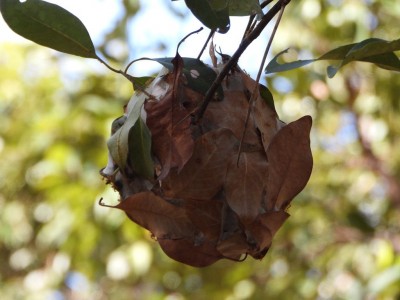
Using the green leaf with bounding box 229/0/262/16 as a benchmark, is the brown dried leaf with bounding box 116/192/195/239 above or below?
below

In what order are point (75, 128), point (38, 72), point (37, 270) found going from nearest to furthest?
point (75, 128) < point (38, 72) < point (37, 270)

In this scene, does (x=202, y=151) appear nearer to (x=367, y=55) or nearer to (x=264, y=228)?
(x=264, y=228)

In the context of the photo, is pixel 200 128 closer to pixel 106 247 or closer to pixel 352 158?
pixel 106 247

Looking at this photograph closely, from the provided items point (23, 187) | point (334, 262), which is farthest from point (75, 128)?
point (334, 262)

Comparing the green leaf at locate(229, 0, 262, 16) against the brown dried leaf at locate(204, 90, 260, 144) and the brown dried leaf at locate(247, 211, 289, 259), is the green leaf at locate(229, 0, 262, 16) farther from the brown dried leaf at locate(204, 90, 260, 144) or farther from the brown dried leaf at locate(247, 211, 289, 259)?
the brown dried leaf at locate(247, 211, 289, 259)

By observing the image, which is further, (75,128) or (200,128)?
(75,128)

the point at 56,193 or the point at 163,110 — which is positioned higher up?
the point at 56,193

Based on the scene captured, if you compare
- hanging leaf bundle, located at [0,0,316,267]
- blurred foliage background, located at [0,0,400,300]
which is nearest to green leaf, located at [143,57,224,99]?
hanging leaf bundle, located at [0,0,316,267]
